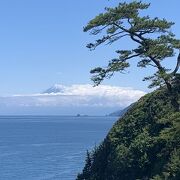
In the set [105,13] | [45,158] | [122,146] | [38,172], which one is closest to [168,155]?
[122,146]

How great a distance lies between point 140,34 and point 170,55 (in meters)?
2.14

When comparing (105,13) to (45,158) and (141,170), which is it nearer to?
(141,170)

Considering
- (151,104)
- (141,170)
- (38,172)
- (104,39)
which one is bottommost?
(38,172)

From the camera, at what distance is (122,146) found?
147 ft

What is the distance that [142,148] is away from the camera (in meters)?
41.2

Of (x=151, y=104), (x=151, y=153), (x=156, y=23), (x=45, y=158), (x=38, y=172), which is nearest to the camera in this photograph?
(x=156, y=23)

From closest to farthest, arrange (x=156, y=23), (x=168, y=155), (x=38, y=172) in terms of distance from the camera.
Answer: (x=156, y=23) < (x=168, y=155) < (x=38, y=172)

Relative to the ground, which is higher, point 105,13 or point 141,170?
point 105,13

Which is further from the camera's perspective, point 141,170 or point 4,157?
point 4,157

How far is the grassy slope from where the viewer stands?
33375 millimetres

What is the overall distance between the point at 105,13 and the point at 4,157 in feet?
298

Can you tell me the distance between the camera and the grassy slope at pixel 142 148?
109 ft

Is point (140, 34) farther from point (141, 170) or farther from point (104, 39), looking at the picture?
point (141, 170)

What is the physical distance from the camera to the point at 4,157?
4473 inches
